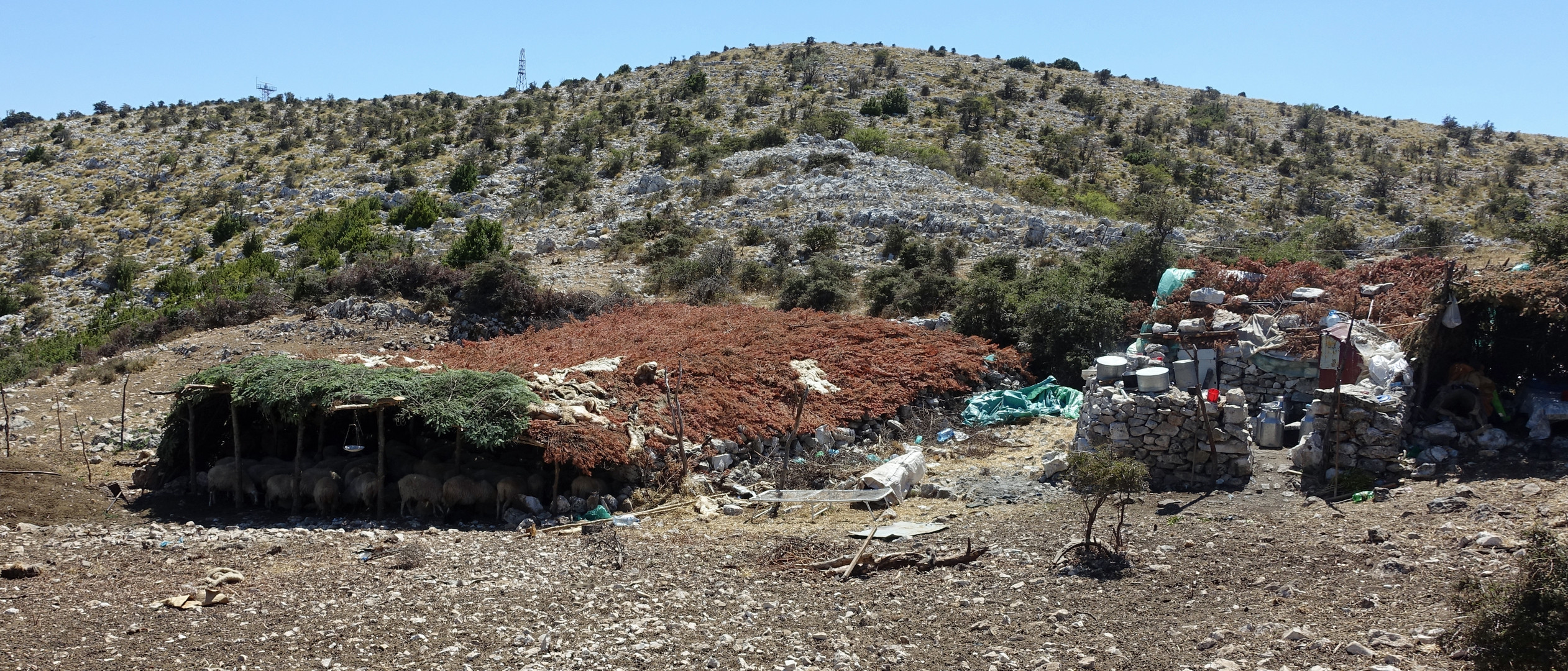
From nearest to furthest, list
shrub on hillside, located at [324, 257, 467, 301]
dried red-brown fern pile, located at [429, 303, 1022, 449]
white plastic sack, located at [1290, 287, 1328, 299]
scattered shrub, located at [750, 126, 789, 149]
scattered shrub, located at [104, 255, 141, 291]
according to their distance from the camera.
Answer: dried red-brown fern pile, located at [429, 303, 1022, 449] < white plastic sack, located at [1290, 287, 1328, 299] < shrub on hillside, located at [324, 257, 467, 301] < scattered shrub, located at [104, 255, 141, 291] < scattered shrub, located at [750, 126, 789, 149]

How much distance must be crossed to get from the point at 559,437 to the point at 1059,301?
10484 millimetres

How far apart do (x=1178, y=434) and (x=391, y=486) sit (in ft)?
29.6

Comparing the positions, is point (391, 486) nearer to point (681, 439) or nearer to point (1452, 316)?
point (681, 439)

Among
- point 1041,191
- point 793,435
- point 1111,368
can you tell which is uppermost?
point 1041,191

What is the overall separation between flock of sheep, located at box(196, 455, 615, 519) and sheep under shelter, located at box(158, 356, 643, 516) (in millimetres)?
18

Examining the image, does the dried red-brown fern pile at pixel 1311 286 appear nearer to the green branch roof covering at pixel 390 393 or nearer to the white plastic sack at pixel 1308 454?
the white plastic sack at pixel 1308 454

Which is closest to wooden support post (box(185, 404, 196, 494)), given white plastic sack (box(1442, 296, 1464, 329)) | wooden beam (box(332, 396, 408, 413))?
wooden beam (box(332, 396, 408, 413))

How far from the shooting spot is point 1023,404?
16297mm

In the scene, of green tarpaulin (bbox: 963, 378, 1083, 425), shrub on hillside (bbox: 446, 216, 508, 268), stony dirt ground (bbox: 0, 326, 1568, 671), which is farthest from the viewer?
shrub on hillside (bbox: 446, 216, 508, 268)

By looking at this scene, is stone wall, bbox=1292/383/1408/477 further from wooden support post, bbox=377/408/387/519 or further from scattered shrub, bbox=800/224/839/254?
scattered shrub, bbox=800/224/839/254

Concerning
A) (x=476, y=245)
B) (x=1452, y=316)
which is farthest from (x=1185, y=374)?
(x=476, y=245)

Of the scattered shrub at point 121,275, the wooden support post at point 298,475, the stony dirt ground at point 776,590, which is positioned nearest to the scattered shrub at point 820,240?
the stony dirt ground at point 776,590

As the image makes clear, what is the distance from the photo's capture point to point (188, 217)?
34.7 metres

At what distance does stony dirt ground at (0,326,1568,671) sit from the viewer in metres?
6.63
